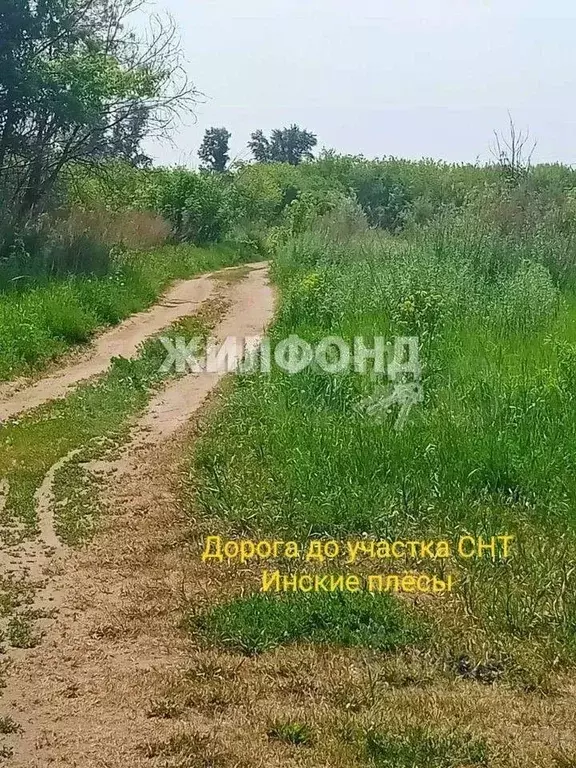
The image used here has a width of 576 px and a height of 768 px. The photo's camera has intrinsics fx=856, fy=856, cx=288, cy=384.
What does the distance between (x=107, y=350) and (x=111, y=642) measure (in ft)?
21.5

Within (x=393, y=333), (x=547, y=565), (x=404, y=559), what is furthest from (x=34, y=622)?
(x=393, y=333)

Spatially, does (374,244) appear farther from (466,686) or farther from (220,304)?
(466,686)

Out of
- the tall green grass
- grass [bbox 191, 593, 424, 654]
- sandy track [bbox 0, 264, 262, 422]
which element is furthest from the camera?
sandy track [bbox 0, 264, 262, 422]

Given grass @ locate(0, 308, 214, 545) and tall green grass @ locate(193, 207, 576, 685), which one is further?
grass @ locate(0, 308, 214, 545)

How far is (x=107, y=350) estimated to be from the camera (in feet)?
32.6

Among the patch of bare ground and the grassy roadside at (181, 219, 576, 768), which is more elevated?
the grassy roadside at (181, 219, 576, 768)

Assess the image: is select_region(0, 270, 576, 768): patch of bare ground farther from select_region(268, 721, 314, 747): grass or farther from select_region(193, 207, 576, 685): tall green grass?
select_region(193, 207, 576, 685): tall green grass

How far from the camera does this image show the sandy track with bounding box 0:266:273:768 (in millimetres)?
3018

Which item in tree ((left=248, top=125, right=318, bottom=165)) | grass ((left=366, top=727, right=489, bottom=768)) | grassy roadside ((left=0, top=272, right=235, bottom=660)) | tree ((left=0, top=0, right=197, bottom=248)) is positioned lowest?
grass ((left=366, top=727, right=489, bottom=768))

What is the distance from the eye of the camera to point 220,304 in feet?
44.9

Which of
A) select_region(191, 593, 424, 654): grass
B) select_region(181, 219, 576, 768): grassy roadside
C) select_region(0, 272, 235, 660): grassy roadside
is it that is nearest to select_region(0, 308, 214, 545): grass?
select_region(0, 272, 235, 660): grassy roadside

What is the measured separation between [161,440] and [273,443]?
1125 millimetres

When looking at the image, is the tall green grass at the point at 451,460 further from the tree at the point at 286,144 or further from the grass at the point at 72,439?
the tree at the point at 286,144

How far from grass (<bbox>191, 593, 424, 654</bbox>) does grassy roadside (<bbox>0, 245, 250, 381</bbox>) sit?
5.13 metres
